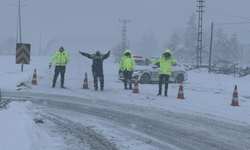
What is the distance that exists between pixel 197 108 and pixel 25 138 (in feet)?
23.2

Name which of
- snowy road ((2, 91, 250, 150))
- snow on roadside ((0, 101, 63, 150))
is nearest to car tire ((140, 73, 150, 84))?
snowy road ((2, 91, 250, 150))

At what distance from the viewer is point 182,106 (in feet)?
37.8

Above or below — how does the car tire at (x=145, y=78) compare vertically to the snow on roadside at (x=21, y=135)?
above

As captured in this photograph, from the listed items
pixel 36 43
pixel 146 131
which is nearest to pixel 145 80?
pixel 146 131

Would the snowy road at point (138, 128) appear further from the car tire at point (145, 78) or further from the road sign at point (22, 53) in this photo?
the car tire at point (145, 78)

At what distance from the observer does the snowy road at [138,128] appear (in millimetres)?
6375

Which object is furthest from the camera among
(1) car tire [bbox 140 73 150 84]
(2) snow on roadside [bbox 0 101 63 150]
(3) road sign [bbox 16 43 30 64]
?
(1) car tire [bbox 140 73 150 84]

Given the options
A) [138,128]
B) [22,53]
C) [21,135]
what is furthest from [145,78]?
[21,135]

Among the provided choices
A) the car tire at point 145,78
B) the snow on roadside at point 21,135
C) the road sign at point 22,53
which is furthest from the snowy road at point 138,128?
the car tire at point 145,78

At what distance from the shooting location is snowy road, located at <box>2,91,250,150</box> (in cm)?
638

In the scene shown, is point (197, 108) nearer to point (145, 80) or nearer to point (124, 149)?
point (124, 149)

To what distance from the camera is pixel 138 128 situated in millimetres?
7668

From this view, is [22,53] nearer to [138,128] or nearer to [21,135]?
[138,128]

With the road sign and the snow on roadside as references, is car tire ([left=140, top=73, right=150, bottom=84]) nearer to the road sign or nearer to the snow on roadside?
the road sign
